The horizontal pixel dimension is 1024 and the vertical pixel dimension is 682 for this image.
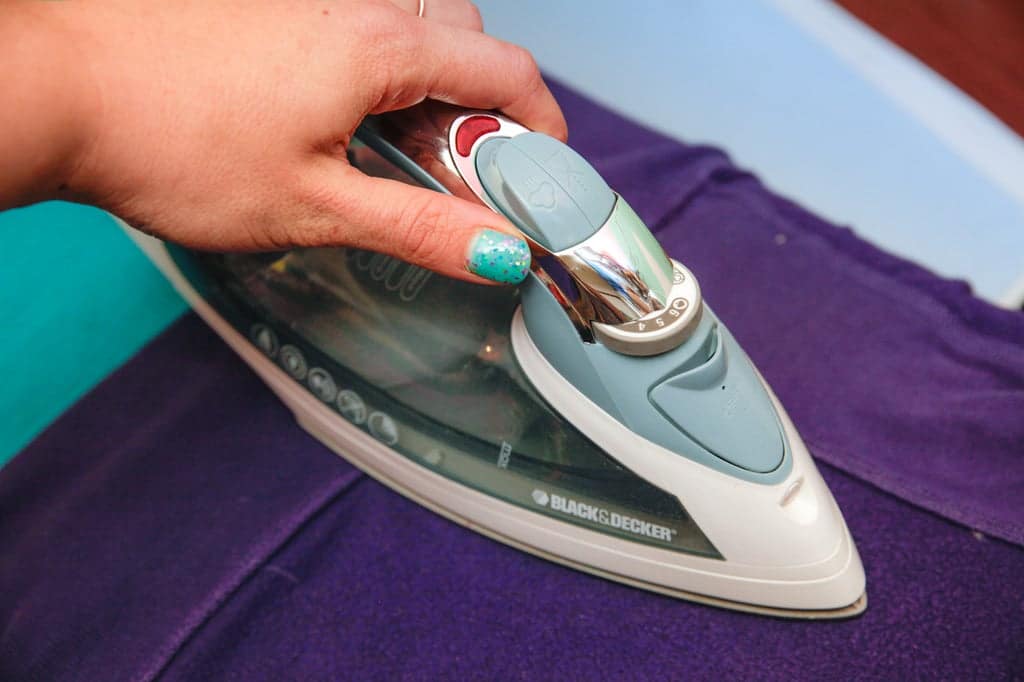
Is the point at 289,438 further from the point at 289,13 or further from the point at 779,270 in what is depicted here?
the point at 779,270

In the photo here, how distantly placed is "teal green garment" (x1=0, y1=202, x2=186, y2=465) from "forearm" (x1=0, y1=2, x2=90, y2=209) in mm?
453

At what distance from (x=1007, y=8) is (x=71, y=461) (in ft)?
4.45

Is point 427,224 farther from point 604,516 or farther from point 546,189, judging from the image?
point 604,516

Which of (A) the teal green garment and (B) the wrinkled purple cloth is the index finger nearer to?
(B) the wrinkled purple cloth

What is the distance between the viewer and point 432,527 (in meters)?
0.89

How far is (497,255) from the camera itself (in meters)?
0.65

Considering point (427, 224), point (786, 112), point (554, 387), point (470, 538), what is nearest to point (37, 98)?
point (427, 224)

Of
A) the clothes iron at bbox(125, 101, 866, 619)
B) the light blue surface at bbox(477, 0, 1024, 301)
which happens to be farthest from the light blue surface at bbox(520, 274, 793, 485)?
the light blue surface at bbox(477, 0, 1024, 301)

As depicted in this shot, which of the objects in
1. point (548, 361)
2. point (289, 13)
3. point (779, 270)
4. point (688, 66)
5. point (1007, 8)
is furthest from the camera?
point (688, 66)

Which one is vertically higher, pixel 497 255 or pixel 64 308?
pixel 497 255

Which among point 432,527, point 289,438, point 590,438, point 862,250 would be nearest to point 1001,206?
point 862,250

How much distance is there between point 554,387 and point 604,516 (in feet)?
0.42

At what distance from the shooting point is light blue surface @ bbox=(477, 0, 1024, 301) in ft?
3.70

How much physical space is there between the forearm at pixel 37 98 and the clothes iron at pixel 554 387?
245mm
